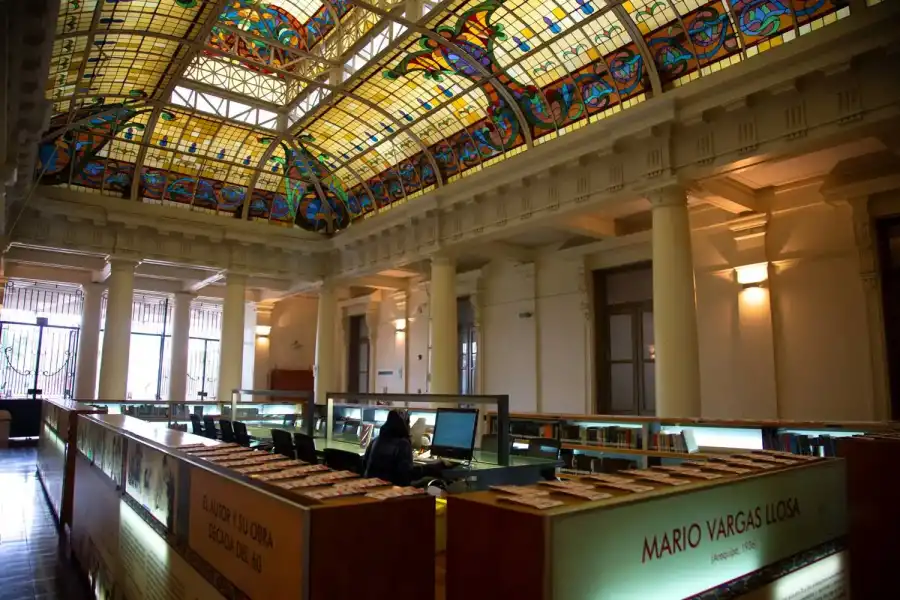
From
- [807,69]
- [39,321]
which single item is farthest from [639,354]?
[39,321]

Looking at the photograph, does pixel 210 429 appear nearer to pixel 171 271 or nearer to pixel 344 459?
pixel 344 459

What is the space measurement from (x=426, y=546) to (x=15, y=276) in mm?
19173

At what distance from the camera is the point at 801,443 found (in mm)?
6562

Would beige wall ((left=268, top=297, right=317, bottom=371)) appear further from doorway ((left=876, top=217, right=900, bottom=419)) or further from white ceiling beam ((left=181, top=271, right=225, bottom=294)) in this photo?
doorway ((left=876, top=217, right=900, bottom=419))

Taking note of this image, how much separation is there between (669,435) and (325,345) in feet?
37.3

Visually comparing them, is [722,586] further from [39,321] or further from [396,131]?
[39,321]

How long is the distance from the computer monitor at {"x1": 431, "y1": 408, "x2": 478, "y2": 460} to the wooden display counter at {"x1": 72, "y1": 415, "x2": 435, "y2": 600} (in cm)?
264

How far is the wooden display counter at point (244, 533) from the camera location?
5.63ft

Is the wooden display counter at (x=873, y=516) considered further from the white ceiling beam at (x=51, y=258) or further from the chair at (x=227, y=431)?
the white ceiling beam at (x=51, y=258)

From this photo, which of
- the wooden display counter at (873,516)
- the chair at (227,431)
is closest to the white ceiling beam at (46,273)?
the chair at (227,431)

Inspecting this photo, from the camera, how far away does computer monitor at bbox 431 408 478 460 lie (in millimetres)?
5719

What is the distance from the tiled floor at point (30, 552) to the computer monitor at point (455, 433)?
310cm

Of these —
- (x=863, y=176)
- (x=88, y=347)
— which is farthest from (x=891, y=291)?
(x=88, y=347)

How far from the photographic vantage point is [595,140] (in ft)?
31.3
